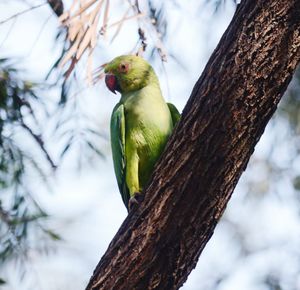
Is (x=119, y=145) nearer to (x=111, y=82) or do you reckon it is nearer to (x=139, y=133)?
(x=139, y=133)

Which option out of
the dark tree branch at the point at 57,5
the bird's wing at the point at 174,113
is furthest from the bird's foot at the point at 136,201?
the dark tree branch at the point at 57,5

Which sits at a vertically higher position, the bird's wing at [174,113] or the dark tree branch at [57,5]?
the dark tree branch at [57,5]

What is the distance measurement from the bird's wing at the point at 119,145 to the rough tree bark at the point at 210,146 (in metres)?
0.52

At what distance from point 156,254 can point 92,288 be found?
0.24 m

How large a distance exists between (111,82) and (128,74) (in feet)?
0.23

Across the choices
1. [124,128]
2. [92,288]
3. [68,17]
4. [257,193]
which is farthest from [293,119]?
[92,288]

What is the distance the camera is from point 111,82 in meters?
2.83

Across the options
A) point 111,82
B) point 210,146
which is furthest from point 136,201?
point 111,82

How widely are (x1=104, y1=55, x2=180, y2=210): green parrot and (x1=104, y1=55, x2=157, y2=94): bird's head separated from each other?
13 mm

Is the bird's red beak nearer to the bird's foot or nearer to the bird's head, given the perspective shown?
the bird's head

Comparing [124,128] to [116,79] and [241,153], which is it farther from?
[241,153]

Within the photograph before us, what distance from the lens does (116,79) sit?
2848 millimetres

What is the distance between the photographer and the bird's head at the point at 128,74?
281 centimetres

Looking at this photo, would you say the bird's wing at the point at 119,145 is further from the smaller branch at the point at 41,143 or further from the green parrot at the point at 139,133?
the smaller branch at the point at 41,143
